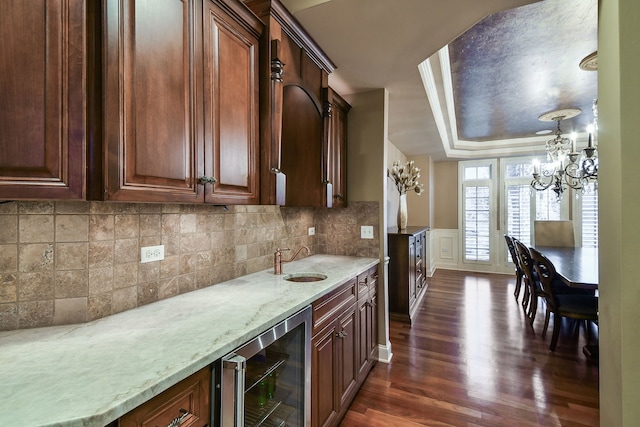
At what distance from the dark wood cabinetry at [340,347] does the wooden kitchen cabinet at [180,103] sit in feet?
2.81

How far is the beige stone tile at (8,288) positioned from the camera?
3.46ft

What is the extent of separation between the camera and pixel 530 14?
2.17 m

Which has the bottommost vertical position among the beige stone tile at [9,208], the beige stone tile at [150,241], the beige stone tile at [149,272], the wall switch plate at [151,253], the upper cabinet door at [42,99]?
the beige stone tile at [149,272]

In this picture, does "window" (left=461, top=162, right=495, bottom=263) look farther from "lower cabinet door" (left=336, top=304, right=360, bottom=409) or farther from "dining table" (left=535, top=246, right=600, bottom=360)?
"lower cabinet door" (left=336, top=304, right=360, bottom=409)

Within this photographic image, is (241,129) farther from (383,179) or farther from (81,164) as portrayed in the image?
(383,179)

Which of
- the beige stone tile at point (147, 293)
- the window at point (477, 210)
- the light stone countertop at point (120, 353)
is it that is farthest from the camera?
the window at point (477, 210)

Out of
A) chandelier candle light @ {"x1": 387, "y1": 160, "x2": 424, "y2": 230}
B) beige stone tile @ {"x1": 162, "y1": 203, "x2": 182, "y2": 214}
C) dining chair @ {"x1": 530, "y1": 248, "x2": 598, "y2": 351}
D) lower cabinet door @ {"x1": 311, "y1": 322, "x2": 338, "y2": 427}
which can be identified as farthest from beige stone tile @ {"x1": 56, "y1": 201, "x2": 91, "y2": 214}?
dining chair @ {"x1": 530, "y1": 248, "x2": 598, "y2": 351}

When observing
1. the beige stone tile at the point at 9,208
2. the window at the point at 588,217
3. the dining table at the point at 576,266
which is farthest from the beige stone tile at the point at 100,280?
the window at the point at 588,217

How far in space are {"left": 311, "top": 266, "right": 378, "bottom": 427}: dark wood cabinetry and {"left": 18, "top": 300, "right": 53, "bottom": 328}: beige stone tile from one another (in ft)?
Result: 3.66

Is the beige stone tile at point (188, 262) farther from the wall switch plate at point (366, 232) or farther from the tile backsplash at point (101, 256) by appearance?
the wall switch plate at point (366, 232)

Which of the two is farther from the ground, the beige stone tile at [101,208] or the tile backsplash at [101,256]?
the beige stone tile at [101,208]

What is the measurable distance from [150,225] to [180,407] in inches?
34.1

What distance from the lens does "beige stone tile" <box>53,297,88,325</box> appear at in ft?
3.76

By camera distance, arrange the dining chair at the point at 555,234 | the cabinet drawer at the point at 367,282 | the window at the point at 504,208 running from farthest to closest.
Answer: the window at the point at 504,208 < the dining chair at the point at 555,234 < the cabinet drawer at the point at 367,282
